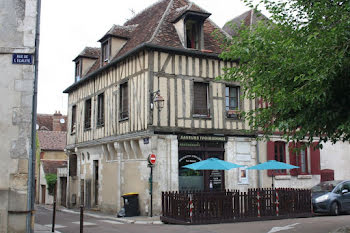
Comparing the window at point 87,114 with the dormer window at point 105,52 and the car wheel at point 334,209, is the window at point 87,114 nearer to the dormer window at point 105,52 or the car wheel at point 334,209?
the dormer window at point 105,52

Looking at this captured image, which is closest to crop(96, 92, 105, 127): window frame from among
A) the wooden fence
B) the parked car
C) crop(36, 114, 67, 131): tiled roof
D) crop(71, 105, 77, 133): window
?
crop(71, 105, 77, 133): window

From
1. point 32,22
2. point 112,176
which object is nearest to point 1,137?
point 32,22

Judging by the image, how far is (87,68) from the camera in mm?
21484

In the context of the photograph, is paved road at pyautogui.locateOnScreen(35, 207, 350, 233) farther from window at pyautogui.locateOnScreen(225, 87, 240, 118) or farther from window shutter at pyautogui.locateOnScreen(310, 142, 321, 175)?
window shutter at pyautogui.locateOnScreen(310, 142, 321, 175)

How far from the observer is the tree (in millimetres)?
7707

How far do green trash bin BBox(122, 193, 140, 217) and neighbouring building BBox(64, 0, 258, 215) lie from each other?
0.24 meters

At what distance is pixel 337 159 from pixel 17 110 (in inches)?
596

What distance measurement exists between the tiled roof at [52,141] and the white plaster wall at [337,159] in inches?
794

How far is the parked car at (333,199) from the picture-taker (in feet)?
47.1

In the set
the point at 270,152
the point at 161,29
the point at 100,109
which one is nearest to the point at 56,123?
the point at 100,109

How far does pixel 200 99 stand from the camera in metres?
15.8

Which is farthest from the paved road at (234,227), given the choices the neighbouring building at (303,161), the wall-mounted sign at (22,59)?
the wall-mounted sign at (22,59)

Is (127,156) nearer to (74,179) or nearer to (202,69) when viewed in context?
(202,69)

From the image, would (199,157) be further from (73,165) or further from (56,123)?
(56,123)
